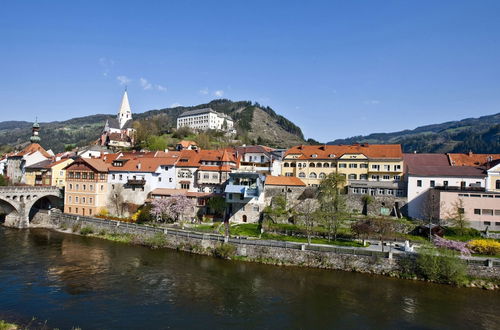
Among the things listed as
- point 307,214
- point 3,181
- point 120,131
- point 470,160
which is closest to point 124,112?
point 120,131

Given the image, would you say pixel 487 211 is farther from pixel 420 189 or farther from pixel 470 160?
pixel 470 160

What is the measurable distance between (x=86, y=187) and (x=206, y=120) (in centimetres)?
9594

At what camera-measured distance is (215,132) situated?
123 metres

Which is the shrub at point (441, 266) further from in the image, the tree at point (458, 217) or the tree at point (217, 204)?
the tree at point (217, 204)

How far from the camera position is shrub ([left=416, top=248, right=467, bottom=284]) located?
100.0ft

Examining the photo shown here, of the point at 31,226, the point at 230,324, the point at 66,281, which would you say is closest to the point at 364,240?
the point at 230,324

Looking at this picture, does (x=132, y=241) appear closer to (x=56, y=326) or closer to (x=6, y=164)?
(x=56, y=326)

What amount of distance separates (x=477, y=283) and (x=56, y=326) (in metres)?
35.0

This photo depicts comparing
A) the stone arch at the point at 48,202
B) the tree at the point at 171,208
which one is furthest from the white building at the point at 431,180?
the stone arch at the point at 48,202

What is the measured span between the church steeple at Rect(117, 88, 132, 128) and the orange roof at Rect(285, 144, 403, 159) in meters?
82.2

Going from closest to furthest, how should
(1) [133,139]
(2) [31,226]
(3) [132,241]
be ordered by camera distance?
1. (3) [132,241]
2. (2) [31,226]
3. (1) [133,139]

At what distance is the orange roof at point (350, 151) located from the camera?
5456 cm

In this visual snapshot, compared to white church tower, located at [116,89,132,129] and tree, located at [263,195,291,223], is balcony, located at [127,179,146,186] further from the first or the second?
white church tower, located at [116,89,132,129]

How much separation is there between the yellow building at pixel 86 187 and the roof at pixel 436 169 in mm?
50131
